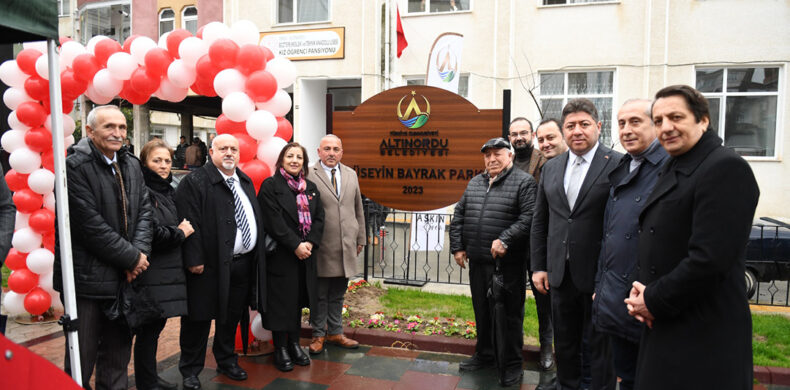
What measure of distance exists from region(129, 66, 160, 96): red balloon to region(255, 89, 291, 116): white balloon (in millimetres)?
975

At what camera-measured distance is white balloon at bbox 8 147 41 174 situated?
186 inches

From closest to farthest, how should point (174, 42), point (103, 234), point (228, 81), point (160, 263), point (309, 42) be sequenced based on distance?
point (103, 234)
point (160, 263)
point (228, 81)
point (174, 42)
point (309, 42)

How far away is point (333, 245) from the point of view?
15.6 feet

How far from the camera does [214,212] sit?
3.95m

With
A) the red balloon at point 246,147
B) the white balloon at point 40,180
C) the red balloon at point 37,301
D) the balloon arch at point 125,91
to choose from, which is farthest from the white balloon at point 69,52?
the red balloon at point 37,301

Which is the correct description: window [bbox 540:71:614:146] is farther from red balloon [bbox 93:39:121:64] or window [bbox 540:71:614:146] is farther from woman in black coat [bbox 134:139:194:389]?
woman in black coat [bbox 134:139:194:389]

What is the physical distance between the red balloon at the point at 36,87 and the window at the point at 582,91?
404 inches

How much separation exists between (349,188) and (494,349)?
1938mm

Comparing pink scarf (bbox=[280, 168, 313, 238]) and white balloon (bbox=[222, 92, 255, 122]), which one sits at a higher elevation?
white balloon (bbox=[222, 92, 255, 122])

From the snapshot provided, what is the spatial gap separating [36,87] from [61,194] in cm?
275

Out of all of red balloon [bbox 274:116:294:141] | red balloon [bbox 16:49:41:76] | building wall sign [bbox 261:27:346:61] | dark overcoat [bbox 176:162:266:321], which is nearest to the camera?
dark overcoat [bbox 176:162:266:321]

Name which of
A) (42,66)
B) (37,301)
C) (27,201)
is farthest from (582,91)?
(37,301)

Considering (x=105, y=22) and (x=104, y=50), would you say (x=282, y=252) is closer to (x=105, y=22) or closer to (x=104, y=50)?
(x=104, y=50)

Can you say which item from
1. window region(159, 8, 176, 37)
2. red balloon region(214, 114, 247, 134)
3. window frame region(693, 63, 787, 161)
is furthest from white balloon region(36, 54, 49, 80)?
window region(159, 8, 176, 37)
